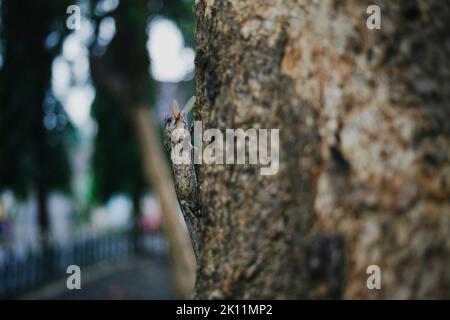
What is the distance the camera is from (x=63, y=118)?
14.3 meters

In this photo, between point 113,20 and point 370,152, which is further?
point 113,20

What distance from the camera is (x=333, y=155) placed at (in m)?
1.86

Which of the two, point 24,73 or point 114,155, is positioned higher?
point 24,73

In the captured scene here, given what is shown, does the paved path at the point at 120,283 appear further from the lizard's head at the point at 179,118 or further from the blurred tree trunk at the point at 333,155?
the blurred tree trunk at the point at 333,155

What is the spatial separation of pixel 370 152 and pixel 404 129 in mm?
146

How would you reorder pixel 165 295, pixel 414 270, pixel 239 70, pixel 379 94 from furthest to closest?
pixel 165 295
pixel 239 70
pixel 379 94
pixel 414 270

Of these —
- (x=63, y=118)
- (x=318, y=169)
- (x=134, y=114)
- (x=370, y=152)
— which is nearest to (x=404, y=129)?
(x=370, y=152)

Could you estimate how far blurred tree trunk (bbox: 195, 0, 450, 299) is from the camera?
1.78 meters

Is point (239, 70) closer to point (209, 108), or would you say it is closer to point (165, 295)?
point (209, 108)

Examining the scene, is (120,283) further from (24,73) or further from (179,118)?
(179,118)

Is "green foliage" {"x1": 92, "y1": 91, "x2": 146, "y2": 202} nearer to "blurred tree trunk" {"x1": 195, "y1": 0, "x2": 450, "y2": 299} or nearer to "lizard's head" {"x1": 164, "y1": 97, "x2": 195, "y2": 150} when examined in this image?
"lizard's head" {"x1": 164, "y1": 97, "x2": 195, "y2": 150}

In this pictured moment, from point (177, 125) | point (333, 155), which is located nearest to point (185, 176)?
point (177, 125)

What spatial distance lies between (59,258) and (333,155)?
40.9ft

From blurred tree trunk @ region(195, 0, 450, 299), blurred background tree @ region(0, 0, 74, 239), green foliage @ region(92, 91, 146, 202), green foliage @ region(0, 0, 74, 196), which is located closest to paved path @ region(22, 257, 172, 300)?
blurred background tree @ region(0, 0, 74, 239)
